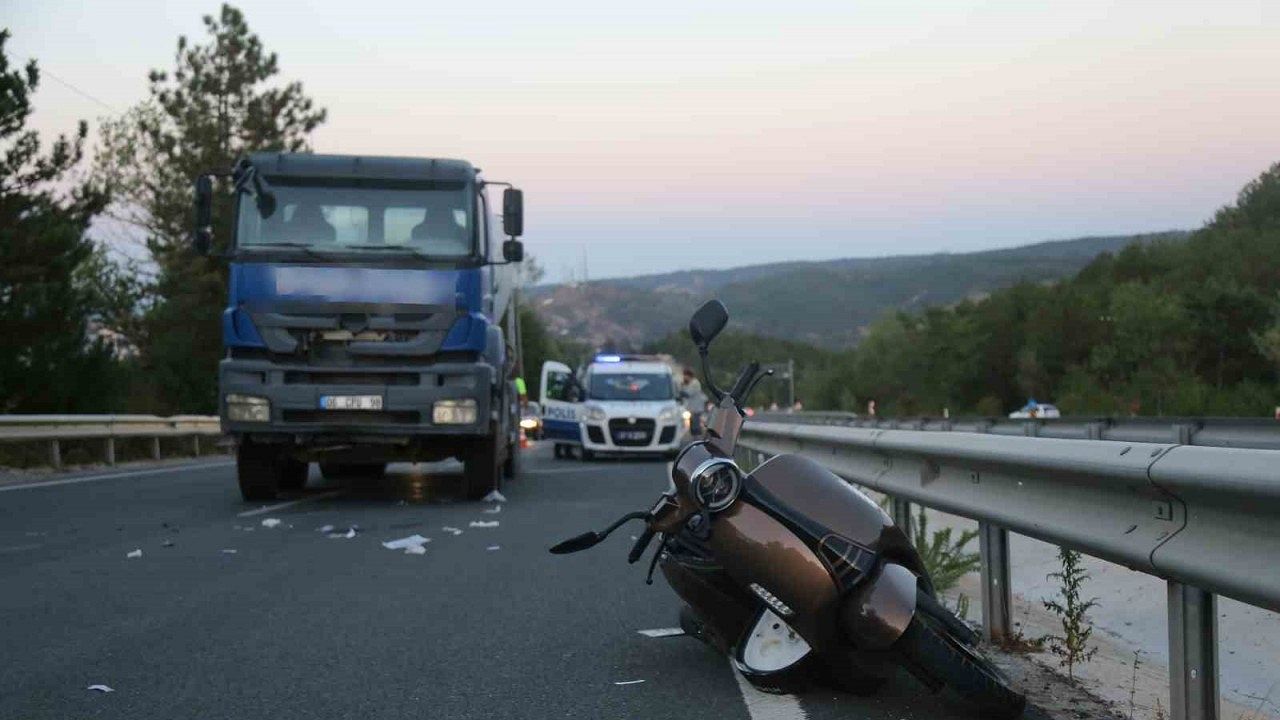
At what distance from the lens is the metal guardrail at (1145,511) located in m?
3.45

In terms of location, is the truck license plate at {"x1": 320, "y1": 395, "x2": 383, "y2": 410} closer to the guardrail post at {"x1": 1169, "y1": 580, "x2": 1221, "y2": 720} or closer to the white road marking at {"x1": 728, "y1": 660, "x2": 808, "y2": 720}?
the white road marking at {"x1": 728, "y1": 660, "x2": 808, "y2": 720}

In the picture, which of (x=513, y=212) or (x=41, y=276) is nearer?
(x=513, y=212)

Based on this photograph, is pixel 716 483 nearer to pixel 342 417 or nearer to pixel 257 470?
pixel 342 417

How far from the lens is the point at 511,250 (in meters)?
14.1

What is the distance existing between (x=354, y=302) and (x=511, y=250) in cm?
191

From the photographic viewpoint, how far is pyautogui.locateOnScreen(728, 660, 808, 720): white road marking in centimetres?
454

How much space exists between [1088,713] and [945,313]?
135897 mm

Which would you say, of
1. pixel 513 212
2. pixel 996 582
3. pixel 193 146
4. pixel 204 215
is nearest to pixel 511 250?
pixel 513 212

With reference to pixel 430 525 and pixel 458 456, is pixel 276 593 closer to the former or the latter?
pixel 430 525

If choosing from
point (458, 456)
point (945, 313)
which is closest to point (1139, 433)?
point (458, 456)

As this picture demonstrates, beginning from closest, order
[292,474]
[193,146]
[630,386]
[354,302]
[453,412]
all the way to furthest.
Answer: [354,302], [453,412], [292,474], [630,386], [193,146]

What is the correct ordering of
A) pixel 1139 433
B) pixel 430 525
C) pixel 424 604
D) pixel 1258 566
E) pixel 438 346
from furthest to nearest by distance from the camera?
pixel 1139 433, pixel 438 346, pixel 430 525, pixel 424 604, pixel 1258 566

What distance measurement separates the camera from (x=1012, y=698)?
423 cm

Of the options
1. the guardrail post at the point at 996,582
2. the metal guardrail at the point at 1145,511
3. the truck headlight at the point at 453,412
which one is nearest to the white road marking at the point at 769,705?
the metal guardrail at the point at 1145,511
